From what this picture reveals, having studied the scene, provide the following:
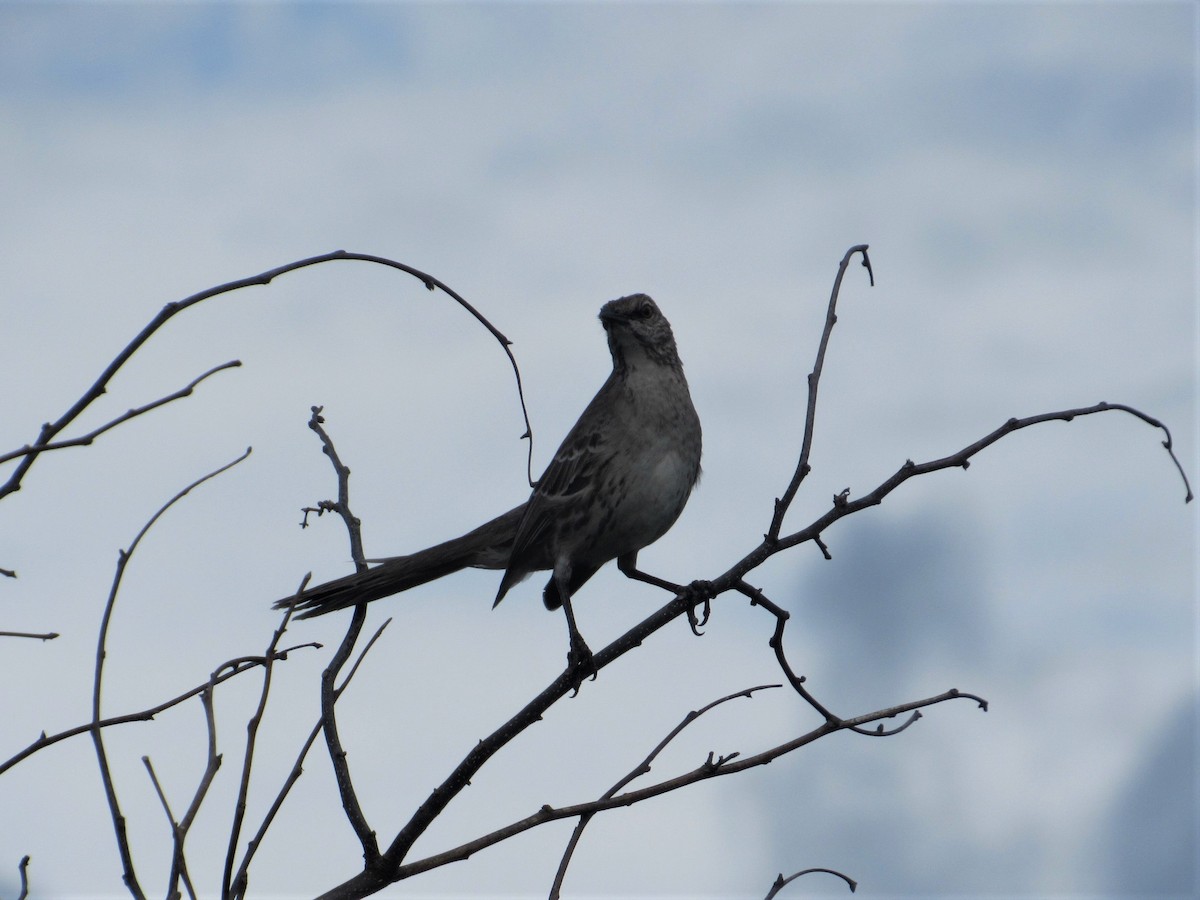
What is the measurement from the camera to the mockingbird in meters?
6.54

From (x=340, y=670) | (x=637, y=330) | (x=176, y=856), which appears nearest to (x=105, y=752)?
(x=176, y=856)

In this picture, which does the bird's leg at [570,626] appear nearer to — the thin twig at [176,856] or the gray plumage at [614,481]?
the gray plumage at [614,481]

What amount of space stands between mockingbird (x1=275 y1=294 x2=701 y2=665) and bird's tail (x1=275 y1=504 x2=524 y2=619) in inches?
0.4

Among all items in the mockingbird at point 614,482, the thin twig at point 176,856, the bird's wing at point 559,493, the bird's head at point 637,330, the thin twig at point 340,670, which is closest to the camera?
the thin twig at point 176,856

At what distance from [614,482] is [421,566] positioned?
1.30m

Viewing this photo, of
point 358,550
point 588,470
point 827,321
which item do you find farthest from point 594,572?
point 827,321

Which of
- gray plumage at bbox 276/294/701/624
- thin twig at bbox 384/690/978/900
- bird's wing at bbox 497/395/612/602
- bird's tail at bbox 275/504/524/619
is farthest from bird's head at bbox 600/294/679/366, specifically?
thin twig at bbox 384/690/978/900

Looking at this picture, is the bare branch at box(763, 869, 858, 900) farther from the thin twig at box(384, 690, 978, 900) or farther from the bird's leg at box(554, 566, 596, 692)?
the bird's leg at box(554, 566, 596, 692)

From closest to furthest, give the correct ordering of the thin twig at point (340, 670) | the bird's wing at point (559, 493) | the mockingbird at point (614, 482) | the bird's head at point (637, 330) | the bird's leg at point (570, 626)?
the thin twig at point (340, 670) < the bird's leg at point (570, 626) < the mockingbird at point (614, 482) < the bird's wing at point (559, 493) < the bird's head at point (637, 330)

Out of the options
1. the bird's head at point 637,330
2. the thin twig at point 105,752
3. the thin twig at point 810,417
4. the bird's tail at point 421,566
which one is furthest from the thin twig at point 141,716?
the bird's head at point 637,330

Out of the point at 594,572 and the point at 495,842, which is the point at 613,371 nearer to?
the point at 594,572

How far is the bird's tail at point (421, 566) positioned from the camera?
6.01 meters

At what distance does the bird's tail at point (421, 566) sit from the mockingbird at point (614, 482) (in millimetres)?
11

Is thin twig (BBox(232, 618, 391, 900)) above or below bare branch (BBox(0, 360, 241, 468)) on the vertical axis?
below
